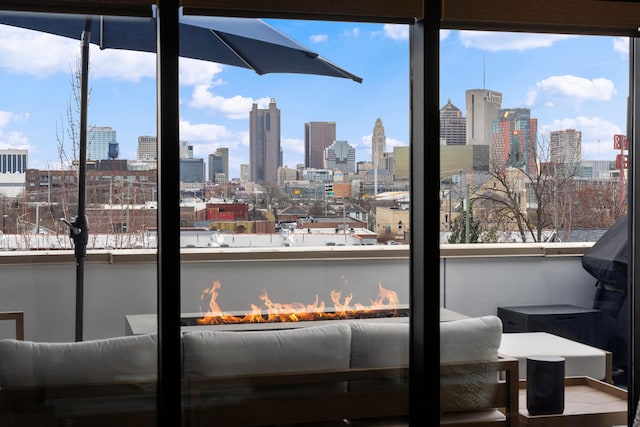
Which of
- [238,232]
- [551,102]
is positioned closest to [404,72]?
[551,102]

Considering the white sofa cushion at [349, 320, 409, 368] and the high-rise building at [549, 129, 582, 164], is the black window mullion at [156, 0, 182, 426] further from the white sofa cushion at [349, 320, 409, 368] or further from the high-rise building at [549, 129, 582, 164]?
the high-rise building at [549, 129, 582, 164]

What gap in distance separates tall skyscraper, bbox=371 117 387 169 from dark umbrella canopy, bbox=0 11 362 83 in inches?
9.8

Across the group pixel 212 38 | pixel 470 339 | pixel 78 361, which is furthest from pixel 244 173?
pixel 470 339

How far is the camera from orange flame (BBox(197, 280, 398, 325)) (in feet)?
10.8

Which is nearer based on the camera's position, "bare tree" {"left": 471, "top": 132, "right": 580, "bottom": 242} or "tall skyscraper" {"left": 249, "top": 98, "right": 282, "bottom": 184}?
"tall skyscraper" {"left": 249, "top": 98, "right": 282, "bottom": 184}

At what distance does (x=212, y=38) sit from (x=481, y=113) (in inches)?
50.7

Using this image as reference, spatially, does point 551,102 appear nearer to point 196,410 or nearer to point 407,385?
point 407,385

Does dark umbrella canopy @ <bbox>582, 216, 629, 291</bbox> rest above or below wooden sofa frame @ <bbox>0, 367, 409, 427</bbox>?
above

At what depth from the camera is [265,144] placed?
3.36m

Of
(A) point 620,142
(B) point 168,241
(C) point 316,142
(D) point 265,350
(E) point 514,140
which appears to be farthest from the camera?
(A) point 620,142

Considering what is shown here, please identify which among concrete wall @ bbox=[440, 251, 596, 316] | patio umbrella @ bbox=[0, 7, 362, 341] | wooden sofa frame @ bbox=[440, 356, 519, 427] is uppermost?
patio umbrella @ bbox=[0, 7, 362, 341]

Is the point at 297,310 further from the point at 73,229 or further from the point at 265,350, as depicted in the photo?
the point at 73,229

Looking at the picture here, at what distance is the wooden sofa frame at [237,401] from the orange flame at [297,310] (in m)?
0.24

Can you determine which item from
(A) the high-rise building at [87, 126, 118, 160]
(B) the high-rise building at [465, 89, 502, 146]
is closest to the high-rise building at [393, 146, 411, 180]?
(B) the high-rise building at [465, 89, 502, 146]
